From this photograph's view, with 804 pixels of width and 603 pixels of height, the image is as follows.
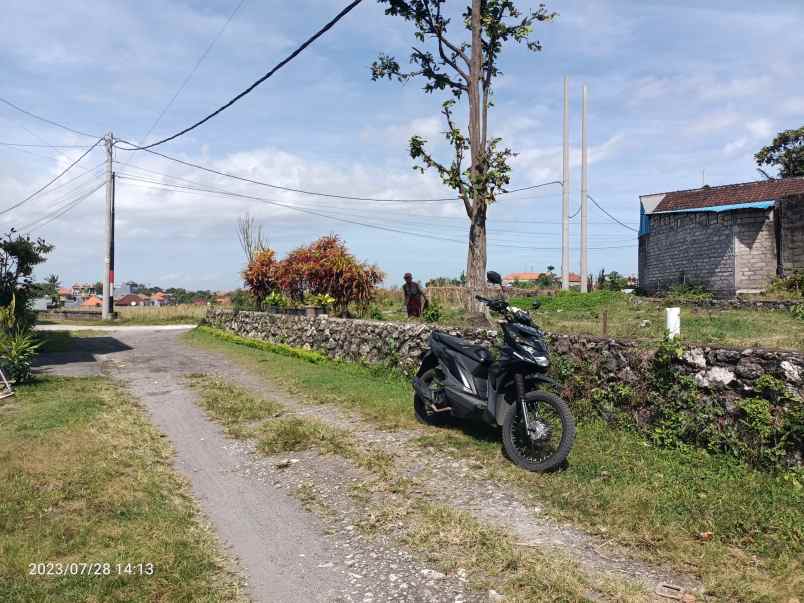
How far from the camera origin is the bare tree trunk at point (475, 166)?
1230 centimetres

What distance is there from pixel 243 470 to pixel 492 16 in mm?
10600

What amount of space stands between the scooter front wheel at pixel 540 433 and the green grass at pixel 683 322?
65.1 inches

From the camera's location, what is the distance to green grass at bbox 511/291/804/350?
854 centimetres

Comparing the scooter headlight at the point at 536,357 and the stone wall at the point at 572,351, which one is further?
the scooter headlight at the point at 536,357

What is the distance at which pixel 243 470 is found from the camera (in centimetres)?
597

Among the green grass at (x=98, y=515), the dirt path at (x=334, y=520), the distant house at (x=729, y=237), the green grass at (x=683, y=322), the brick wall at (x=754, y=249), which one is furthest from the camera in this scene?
the brick wall at (x=754, y=249)

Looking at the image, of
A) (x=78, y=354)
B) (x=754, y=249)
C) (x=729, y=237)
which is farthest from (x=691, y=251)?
(x=78, y=354)

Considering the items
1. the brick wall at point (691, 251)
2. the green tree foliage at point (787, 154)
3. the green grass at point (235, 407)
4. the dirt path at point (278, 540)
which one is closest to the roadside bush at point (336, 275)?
the green grass at point (235, 407)

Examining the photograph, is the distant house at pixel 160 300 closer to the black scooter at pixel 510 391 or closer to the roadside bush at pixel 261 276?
the roadside bush at pixel 261 276

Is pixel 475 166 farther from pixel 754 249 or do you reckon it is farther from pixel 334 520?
pixel 754 249

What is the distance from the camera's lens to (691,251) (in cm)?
2489

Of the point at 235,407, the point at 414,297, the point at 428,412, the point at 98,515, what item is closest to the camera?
the point at 98,515

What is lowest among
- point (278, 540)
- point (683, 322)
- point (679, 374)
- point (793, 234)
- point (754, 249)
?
point (278, 540)

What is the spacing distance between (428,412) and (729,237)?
19240mm
